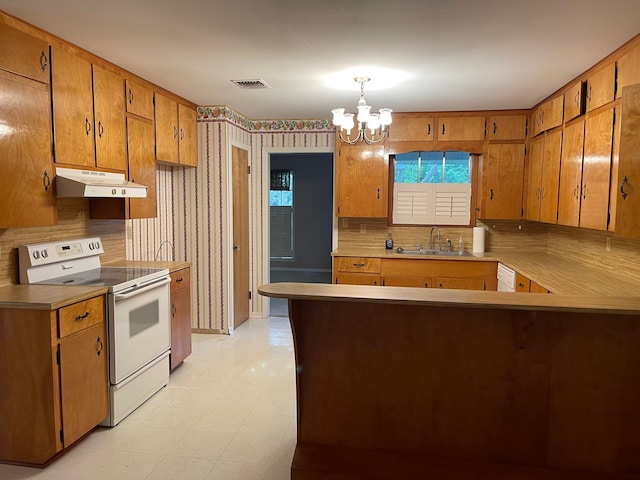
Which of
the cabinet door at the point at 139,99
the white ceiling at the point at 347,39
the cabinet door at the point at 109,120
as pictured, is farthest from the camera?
the cabinet door at the point at 139,99

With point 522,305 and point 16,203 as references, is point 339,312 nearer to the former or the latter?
point 522,305

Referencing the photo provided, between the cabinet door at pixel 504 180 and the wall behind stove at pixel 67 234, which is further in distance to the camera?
the cabinet door at pixel 504 180

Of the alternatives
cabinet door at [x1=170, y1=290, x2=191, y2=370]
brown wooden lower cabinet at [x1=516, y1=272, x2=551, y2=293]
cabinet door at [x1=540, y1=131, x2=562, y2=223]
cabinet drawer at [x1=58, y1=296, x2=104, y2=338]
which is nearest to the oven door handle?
cabinet drawer at [x1=58, y1=296, x2=104, y2=338]

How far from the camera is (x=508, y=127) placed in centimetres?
463

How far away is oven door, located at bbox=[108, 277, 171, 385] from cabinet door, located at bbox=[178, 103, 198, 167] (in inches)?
60.1

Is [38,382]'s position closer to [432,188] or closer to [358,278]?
[358,278]

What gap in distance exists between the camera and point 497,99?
13.6ft

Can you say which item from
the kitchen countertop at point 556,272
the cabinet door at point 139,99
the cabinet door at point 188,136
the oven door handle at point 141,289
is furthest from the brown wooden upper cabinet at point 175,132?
the kitchen countertop at point 556,272

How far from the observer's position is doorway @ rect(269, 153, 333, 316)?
823 centimetres

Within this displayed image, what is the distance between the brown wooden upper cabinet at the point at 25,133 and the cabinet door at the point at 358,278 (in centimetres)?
285

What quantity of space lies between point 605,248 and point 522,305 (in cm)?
227

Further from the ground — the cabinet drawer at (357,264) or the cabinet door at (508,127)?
the cabinet door at (508,127)

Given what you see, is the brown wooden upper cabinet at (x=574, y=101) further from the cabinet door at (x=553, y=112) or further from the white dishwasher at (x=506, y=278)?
the white dishwasher at (x=506, y=278)

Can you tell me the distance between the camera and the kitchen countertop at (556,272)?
2873mm
